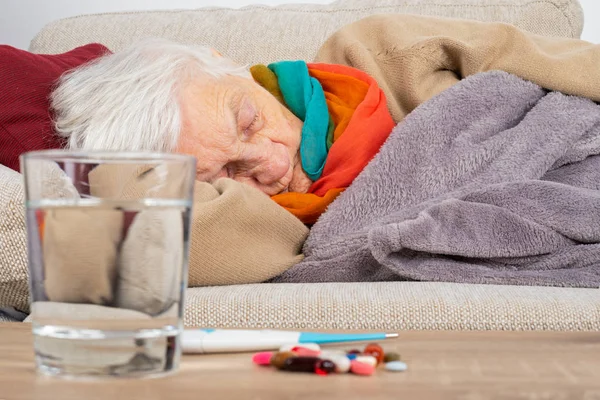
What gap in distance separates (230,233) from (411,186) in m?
0.30

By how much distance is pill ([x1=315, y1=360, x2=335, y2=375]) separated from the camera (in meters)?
0.40

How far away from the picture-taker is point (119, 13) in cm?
210

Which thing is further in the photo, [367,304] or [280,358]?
[367,304]

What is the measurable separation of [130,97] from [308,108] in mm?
334

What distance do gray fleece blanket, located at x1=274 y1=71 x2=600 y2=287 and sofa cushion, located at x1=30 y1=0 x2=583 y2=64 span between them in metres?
0.48

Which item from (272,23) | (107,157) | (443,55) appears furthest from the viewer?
(272,23)

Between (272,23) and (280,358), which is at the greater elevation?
(272,23)

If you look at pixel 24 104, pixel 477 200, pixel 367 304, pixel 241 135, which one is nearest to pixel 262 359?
pixel 367 304

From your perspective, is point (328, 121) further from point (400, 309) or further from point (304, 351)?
point (304, 351)

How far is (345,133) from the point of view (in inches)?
57.2

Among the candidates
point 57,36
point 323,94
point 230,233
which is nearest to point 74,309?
point 230,233

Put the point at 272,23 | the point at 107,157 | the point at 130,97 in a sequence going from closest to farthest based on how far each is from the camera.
Result: the point at 107,157
the point at 130,97
the point at 272,23

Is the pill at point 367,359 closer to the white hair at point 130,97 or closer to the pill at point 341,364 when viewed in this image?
the pill at point 341,364

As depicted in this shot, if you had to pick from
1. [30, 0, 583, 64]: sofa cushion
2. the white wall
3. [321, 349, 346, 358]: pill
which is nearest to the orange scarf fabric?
[30, 0, 583, 64]: sofa cushion
